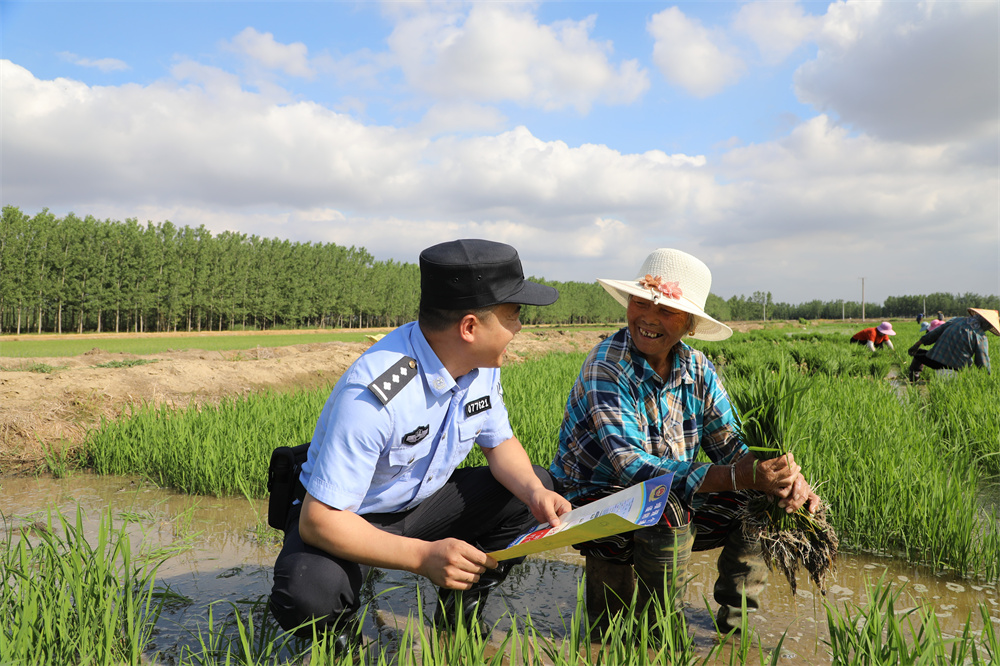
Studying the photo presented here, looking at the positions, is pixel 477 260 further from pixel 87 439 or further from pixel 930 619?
pixel 87 439

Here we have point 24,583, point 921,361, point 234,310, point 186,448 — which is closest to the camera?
point 24,583

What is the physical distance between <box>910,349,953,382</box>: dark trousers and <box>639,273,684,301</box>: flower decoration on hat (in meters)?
6.64

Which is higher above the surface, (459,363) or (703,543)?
(459,363)

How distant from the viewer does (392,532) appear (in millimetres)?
1861

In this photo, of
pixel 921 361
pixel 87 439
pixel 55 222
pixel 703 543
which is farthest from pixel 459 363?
pixel 55 222

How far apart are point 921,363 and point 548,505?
794 cm

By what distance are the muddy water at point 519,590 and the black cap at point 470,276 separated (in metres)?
0.85

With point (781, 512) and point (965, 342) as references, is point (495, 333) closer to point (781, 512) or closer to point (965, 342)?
point (781, 512)

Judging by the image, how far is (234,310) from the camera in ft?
129

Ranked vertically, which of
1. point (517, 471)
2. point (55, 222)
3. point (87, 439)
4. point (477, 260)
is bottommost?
→ point (87, 439)

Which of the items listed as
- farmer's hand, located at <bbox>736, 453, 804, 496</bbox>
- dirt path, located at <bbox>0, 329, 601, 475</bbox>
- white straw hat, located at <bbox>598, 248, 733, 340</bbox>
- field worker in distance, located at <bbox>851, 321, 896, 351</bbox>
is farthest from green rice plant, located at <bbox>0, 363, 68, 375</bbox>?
field worker in distance, located at <bbox>851, 321, 896, 351</bbox>

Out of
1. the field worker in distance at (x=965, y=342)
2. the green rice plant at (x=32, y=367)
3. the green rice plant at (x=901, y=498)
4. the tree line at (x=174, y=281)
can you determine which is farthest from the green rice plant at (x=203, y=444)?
the tree line at (x=174, y=281)

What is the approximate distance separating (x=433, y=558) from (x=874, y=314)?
115 m

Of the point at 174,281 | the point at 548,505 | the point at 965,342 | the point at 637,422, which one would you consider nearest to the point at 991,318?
the point at 965,342
